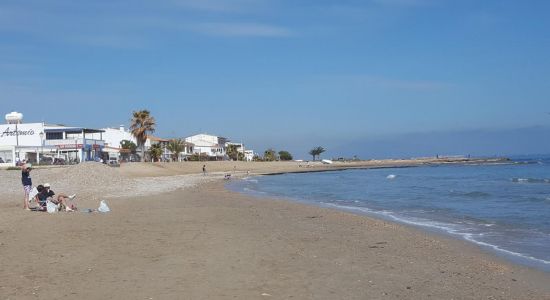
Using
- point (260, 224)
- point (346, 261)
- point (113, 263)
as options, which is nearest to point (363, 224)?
point (260, 224)

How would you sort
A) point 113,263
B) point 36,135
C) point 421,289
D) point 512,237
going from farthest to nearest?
1. point 36,135
2. point 512,237
3. point 113,263
4. point 421,289

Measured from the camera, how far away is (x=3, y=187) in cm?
3033

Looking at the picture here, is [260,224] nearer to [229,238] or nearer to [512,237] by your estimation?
[229,238]

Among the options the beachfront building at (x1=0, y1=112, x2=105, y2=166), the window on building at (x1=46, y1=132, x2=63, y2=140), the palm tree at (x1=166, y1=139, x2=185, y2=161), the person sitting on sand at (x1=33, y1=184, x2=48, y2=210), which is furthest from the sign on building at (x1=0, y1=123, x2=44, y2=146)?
the person sitting on sand at (x1=33, y1=184, x2=48, y2=210)

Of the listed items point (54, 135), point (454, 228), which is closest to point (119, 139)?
point (54, 135)

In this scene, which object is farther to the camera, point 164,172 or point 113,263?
point 164,172

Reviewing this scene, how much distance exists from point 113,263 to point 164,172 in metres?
58.7

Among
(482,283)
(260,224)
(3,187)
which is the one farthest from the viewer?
(3,187)

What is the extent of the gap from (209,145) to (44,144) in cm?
6117

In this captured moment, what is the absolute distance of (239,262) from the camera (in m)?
9.38

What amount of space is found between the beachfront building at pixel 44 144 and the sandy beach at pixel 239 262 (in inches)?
2183

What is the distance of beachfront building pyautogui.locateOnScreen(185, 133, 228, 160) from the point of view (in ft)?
409

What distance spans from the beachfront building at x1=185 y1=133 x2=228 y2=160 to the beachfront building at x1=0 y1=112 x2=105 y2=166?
154ft

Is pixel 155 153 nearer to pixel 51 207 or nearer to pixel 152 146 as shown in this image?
pixel 152 146
